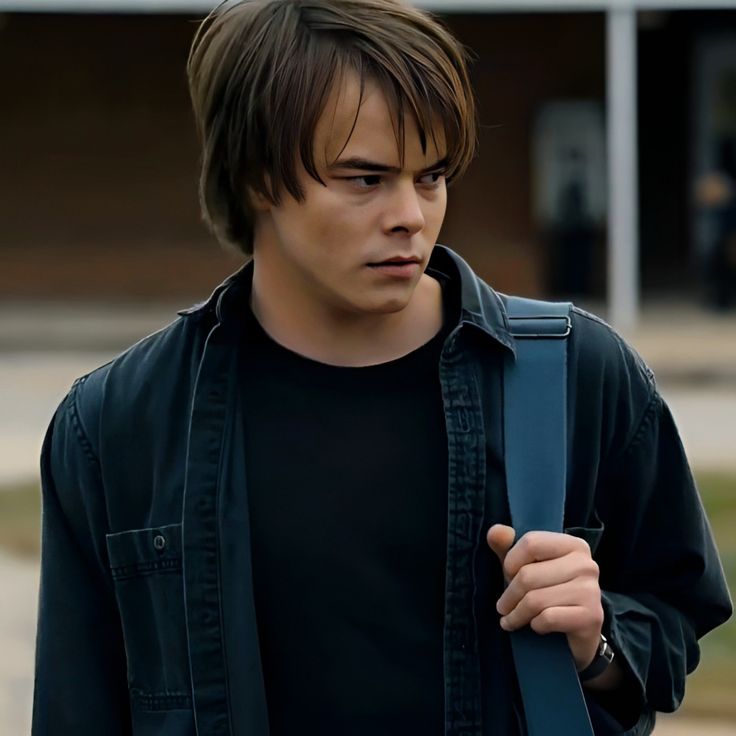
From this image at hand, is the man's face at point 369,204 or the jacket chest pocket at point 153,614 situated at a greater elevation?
the man's face at point 369,204

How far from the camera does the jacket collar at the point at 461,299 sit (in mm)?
2213

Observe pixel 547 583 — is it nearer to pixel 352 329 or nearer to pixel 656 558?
pixel 656 558

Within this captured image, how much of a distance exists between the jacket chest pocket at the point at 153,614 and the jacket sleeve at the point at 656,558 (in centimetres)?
53

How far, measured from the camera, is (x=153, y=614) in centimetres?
227

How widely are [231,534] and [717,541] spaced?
6.26m

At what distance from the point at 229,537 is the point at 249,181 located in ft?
1.52

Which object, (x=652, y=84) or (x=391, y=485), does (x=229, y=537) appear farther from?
(x=652, y=84)

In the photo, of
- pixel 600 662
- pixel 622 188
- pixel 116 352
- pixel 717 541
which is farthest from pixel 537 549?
pixel 622 188

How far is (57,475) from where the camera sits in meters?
2.34

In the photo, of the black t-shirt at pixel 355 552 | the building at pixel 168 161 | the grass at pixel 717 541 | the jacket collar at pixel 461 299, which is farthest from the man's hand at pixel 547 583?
the building at pixel 168 161

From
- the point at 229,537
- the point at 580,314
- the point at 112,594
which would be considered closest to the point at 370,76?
the point at 580,314

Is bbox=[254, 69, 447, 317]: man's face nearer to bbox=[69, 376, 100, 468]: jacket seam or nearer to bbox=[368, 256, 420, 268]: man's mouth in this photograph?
bbox=[368, 256, 420, 268]: man's mouth

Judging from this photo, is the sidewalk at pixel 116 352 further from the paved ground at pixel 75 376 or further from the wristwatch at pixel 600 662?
the wristwatch at pixel 600 662

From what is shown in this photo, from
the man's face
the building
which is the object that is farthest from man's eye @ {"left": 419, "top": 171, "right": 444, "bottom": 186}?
the building
